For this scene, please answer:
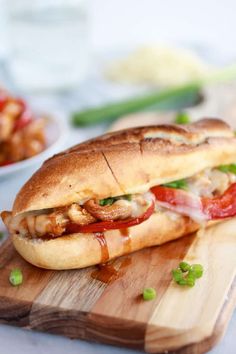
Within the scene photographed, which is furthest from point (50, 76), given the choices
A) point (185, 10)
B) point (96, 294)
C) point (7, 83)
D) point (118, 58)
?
point (96, 294)

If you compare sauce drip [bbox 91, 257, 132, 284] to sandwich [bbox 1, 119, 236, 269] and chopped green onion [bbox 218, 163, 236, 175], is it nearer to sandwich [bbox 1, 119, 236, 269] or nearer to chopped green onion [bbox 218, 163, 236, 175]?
sandwich [bbox 1, 119, 236, 269]

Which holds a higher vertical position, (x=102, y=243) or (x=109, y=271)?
(x=102, y=243)

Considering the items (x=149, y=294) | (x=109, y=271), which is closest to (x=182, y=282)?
(x=149, y=294)

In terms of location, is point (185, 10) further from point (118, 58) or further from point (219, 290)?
point (219, 290)

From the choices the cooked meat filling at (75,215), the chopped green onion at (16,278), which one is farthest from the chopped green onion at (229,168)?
the chopped green onion at (16,278)

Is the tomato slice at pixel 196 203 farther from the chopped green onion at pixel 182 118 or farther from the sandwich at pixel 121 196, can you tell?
the chopped green onion at pixel 182 118

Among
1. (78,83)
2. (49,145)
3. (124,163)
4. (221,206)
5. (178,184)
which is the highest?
(124,163)

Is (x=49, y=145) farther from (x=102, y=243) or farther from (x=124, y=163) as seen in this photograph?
(x=102, y=243)
